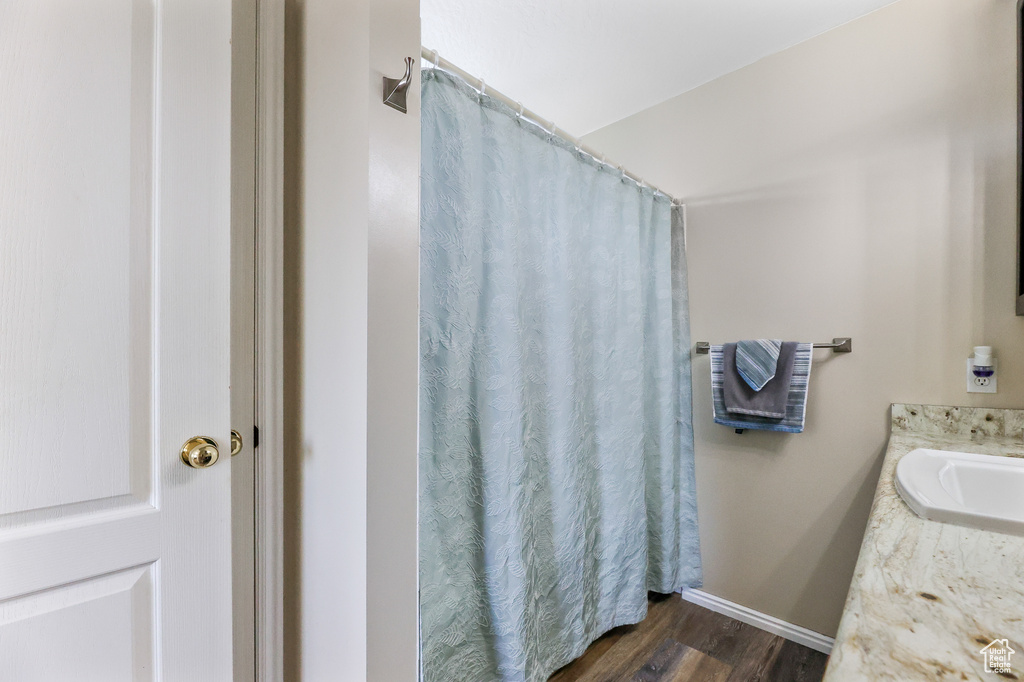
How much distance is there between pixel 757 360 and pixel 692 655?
3.71ft

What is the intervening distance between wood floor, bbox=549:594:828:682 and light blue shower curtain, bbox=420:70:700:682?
0.09 m

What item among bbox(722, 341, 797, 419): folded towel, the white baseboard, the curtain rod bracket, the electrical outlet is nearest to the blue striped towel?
bbox(722, 341, 797, 419): folded towel

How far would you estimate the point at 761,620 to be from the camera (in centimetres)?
187

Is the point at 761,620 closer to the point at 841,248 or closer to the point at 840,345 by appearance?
the point at 840,345

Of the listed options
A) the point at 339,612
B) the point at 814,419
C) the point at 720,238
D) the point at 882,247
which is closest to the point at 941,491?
→ the point at 814,419

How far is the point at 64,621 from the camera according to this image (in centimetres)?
76

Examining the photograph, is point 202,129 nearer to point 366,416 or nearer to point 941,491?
point 366,416

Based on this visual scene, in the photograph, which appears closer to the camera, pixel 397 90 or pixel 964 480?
pixel 397 90

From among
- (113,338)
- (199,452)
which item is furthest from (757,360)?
(113,338)

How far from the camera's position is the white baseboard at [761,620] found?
5.69ft

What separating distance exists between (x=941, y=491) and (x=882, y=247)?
1.07m

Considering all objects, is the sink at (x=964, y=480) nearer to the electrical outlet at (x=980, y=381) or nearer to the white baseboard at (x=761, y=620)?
the electrical outlet at (x=980, y=381)

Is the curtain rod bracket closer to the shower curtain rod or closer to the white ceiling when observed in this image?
the shower curtain rod

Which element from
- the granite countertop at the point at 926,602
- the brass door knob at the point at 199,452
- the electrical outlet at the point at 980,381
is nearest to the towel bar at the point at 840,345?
the electrical outlet at the point at 980,381
